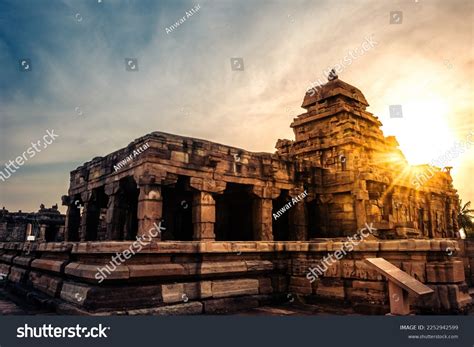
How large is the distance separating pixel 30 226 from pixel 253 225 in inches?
725

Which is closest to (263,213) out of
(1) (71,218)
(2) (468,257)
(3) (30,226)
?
(2) (468,257)

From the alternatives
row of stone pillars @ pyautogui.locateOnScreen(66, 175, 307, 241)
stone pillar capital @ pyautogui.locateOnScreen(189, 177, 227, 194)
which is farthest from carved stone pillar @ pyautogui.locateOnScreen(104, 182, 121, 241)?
stone pillar capital @ pyautogui.locateOnScreen(189, 177, 227, 194)

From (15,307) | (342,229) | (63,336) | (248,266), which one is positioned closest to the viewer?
(63,336)

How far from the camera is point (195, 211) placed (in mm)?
11680

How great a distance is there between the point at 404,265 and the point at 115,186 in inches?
393

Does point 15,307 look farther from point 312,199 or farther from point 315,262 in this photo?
point 312,199

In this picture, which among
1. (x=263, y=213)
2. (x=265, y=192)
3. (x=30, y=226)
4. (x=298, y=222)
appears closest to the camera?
(x=263, y=213)

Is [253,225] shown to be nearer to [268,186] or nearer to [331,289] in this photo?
[268,186]

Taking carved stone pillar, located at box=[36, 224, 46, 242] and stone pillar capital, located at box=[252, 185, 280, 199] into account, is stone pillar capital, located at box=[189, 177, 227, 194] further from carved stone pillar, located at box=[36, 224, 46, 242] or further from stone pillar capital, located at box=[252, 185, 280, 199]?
carved stone pillar, located at box=[36, 224, 46, 242]

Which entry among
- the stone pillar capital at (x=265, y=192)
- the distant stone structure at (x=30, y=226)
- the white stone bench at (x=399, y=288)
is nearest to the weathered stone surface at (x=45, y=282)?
the white stone bench at (x=399, y=288)

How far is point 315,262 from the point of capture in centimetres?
754

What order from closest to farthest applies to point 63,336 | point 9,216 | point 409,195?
point 63,336 → point 409,195 → point 9,216

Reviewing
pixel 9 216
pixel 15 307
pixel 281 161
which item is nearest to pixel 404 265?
pixel 15 307

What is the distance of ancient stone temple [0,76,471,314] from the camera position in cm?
600
